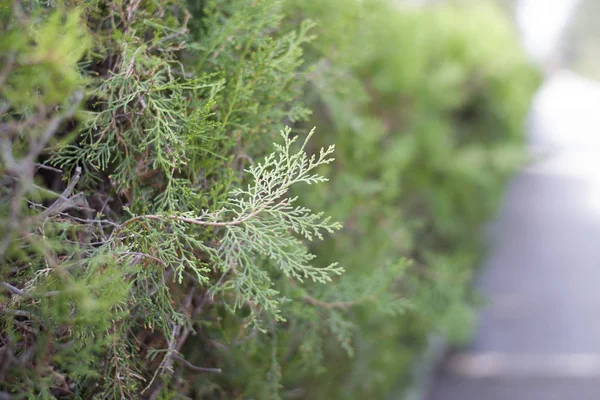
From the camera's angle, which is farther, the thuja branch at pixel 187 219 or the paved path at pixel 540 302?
the paved path at pixel 540 302

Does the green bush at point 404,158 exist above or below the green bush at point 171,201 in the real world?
above

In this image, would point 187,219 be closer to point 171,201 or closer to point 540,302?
point 171,201

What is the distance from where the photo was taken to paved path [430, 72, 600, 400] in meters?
5.26

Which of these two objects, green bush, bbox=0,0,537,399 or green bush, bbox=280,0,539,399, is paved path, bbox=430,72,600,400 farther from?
green bush, bbox=0,0,537,399

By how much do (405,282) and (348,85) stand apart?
1.61 m

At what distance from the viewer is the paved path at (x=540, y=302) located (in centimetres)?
526

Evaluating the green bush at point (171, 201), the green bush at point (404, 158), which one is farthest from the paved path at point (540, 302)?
the green bush at point (171, 201)

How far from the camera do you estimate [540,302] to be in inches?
269

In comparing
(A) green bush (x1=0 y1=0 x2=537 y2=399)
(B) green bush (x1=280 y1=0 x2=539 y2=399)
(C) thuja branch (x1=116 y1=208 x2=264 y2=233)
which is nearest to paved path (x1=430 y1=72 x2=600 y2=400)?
(B) green bush (x1=280 y1=0 x2=539 y2=399)

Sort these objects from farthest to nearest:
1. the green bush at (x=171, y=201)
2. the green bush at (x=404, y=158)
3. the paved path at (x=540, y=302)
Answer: the paved path at (x=540, y=302), the green bush at (x=404, y=158), the green bush at (x=171, y=201)

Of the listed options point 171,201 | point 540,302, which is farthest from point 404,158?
point 540,302

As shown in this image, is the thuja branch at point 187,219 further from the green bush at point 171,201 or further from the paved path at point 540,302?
the paved path at point 540,302

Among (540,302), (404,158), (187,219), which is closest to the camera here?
(187,219)

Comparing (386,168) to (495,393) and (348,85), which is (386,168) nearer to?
(348,85)
